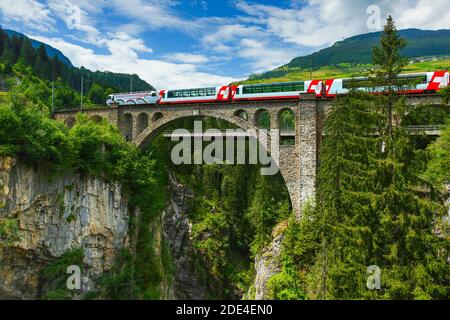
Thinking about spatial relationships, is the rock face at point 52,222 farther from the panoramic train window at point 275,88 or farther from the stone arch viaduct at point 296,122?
the panoramic train window at point 275,88

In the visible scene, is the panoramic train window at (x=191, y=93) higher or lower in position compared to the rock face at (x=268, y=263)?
higher

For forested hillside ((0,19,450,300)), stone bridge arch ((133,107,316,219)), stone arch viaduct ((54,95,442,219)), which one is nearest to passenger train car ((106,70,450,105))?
stone arch viaduct ((54,95,442,219))

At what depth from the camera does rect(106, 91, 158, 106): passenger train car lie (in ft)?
121

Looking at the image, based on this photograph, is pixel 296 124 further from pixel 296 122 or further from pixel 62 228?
pixel 62 228

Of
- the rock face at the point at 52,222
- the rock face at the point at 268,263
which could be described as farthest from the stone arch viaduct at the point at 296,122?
the rock face at the point at 52,222

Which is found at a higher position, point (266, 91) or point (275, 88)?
point (275, 88)

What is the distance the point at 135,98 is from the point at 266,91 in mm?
15453

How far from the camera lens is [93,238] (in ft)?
90.0

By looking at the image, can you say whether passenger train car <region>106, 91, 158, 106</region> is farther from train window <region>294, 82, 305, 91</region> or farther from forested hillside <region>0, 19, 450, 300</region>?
train window <region>294, 82, 305, 91</region>

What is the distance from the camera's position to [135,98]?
38125 mm

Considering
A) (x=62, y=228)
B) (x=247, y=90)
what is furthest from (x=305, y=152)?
(x=62, y=228)

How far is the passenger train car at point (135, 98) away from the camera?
1448 inches
